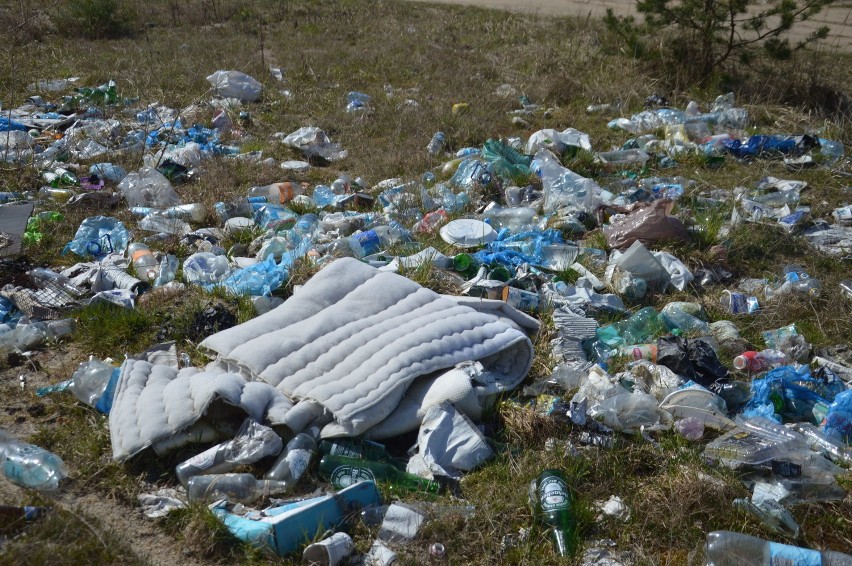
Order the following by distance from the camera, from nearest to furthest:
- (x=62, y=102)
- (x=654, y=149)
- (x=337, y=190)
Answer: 1. (x=337, y=190)
2. (x=654, y=149)
3. (x=62, y=102)

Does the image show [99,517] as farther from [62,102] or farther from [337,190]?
[62,102]

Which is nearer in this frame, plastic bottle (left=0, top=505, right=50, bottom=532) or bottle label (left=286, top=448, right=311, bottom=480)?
plastic bottle (left=0, top=505, right=50, bottom=532)

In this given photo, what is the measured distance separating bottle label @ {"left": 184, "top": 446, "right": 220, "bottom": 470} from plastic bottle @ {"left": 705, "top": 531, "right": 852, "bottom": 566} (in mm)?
1773

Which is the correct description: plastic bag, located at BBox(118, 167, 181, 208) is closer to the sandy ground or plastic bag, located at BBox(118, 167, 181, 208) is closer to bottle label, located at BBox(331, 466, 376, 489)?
bottle label, located at BBox(331, 466, 376, 489)

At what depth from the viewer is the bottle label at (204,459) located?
269 cm

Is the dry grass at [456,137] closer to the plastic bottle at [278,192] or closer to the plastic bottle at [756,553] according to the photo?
the plastic bottle at [756,553]

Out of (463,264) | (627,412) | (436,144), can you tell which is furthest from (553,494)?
(436,144)

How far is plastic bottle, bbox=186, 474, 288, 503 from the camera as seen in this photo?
259 centimetres

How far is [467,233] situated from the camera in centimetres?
460

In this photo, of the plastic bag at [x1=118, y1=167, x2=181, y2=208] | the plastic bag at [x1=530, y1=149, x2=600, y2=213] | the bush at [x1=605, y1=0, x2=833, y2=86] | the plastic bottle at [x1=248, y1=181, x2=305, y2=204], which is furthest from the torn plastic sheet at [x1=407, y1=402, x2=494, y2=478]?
the bush at [x1=605, y1=0, x2=833, y2=86]

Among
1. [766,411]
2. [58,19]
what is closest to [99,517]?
[766,411]

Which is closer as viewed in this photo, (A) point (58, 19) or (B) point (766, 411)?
(B) point (766, 411)

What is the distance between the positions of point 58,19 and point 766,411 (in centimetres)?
1021

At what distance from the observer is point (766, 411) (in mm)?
3100
